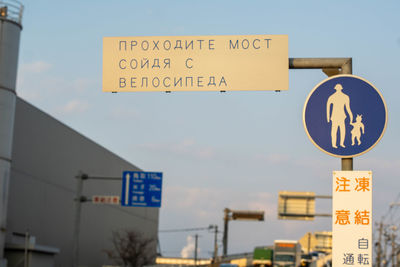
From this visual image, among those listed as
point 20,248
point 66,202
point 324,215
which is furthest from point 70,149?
point 324,215

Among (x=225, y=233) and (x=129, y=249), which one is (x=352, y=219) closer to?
(x=129, y=249)

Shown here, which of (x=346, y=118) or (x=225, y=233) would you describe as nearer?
(x=346, y=118)

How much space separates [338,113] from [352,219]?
113cm

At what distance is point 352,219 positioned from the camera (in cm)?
714

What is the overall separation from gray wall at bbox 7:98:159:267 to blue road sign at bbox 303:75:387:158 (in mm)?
41142

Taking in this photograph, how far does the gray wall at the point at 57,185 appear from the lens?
47.5 metres

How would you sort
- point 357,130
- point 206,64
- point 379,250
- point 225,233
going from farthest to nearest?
point 225,233, point 379,250, point 206,64, point 357,130

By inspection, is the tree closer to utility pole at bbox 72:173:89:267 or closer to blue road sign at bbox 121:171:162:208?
blue road sign at bbox 121:171:162:208

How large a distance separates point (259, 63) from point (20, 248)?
3643cm

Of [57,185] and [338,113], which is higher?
[57,185]

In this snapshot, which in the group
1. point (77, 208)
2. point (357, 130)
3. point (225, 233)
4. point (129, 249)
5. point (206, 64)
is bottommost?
point (129, 249)

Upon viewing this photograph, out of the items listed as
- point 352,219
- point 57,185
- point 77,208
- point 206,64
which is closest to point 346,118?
point 352,219

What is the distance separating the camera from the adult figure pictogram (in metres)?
7.33

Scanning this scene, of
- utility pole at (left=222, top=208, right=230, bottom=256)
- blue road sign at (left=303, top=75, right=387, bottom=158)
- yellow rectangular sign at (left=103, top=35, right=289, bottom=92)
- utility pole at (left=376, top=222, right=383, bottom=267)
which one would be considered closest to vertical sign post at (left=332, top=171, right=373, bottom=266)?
blue road sign at (left=303, top=75, right=387, bottom=158)
